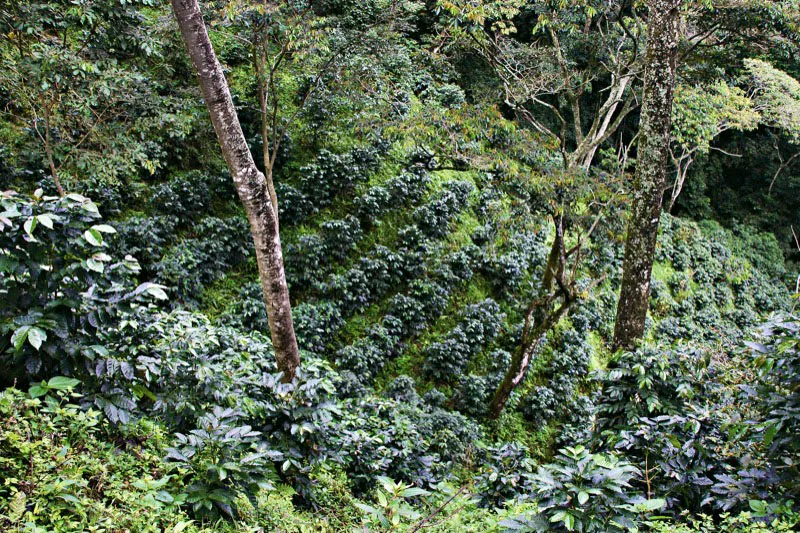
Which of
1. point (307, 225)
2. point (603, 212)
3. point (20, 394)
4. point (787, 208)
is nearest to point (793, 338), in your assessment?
point (20, 394)

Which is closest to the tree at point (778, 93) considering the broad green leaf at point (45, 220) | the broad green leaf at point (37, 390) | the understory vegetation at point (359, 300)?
the understory vegetation at point (359, 300)

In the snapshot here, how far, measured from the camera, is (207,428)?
9.65 ft

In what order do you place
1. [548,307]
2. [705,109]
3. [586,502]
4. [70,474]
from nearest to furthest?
[586,502], [70,474], [548,307], [705,109]

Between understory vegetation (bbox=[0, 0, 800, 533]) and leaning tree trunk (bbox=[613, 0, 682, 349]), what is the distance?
58cm

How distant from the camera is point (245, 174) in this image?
4383 millimetres

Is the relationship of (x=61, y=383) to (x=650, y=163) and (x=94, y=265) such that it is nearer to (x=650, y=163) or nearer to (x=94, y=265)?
(x=94, y=265)

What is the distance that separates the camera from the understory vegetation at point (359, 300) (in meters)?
2.82

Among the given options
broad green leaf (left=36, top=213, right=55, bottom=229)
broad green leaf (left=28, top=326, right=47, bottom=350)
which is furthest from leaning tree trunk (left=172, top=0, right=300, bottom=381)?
broad green leaf (left=28, top=326, right=47, bottom=350)

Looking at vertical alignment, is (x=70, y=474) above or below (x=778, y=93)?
below

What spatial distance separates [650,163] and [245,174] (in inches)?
155

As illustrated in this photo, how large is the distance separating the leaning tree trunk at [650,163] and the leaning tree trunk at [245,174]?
3405 millimetres

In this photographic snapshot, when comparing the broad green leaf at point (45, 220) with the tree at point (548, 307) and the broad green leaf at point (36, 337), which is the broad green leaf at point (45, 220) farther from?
the tree at point (548, 307)

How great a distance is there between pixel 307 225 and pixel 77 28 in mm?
4484

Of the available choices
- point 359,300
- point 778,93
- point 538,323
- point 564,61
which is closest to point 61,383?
point 359,300
